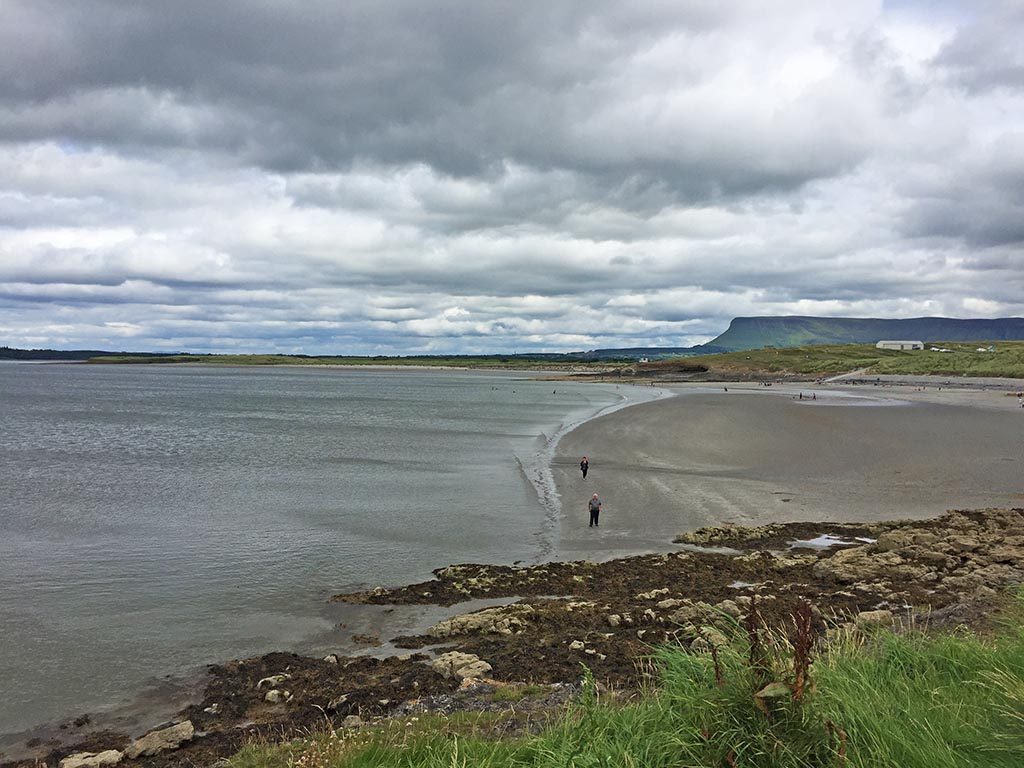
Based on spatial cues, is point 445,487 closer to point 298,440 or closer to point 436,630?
point 436,630

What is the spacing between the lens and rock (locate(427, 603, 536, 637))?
14.1 metres

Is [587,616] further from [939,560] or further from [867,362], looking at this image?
Result: [867,362]

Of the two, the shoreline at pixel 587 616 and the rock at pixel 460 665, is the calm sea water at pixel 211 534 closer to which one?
the shoreline at pixel 587 616

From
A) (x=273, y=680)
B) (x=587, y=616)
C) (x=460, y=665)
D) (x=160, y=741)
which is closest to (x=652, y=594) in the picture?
(x=587, y=616)

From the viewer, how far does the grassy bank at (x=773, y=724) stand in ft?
15.3

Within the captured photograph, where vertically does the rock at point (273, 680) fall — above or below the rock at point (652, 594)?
below

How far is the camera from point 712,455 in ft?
137

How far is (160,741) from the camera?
9.90 m

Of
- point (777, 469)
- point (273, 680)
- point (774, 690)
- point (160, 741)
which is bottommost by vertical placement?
point (777, 469)

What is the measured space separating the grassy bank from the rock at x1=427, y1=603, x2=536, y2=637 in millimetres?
7506

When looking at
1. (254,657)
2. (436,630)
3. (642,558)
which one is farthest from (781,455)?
(254,657)

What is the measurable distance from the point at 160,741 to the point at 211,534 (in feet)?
A: 50.0

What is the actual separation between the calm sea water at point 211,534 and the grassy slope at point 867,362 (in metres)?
109

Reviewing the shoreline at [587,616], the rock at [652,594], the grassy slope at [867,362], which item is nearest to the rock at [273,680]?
the shoreline at [587,616]
